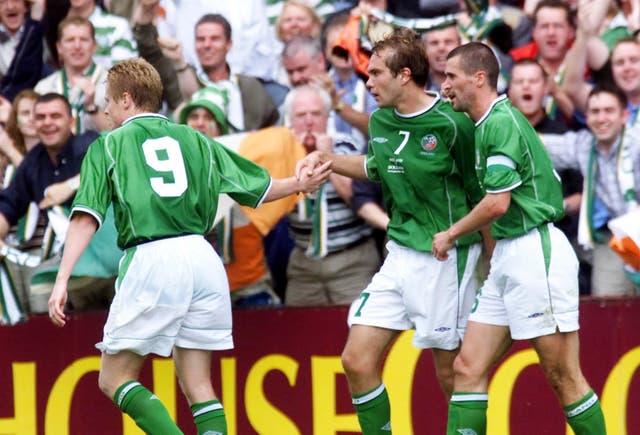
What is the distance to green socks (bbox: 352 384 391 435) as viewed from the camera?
317 inches

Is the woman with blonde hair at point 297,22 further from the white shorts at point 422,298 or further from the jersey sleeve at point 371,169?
the white shorts at point 422,298

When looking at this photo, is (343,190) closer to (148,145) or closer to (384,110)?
(384,110)

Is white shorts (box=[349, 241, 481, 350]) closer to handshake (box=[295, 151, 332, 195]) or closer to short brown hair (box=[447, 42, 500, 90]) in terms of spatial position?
handshake (box=[295, 151, 332, 195])

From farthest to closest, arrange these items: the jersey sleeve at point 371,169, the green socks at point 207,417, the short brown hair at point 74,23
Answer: the short brown hair at point 74,23, the jersey sleeve at point 371,169, the green socks at point 207,417

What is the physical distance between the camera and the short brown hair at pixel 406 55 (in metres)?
7.94

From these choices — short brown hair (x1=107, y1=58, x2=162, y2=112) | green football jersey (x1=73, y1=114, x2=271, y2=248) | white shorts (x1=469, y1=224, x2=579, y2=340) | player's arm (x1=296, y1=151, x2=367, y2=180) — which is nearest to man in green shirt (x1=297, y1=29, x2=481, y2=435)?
player's arm (x1=296, y1=151, x2=367, y2=180)

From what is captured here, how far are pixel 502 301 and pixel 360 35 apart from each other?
307cm

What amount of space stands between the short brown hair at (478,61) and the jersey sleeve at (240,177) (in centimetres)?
126

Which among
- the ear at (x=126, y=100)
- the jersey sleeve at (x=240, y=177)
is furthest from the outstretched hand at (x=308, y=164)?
the ear at (x=126, y=100)

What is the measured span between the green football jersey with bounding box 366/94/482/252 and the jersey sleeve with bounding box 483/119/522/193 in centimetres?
50

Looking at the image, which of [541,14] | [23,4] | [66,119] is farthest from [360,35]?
[23,4]

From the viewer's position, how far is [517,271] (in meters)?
7.57

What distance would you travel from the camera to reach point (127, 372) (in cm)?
777

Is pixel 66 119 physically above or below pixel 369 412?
above
